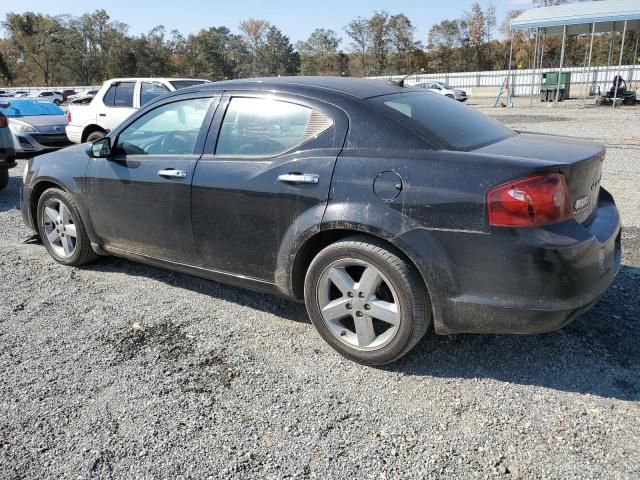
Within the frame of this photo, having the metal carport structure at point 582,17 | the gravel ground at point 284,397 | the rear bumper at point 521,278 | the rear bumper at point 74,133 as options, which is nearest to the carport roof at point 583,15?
the metal carport structure at point 582,17

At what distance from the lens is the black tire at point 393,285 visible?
287 cm

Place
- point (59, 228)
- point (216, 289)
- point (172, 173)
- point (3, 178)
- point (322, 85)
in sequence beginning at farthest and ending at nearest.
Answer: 1. point (3, 178)
2. point (59, 228)
3. point (216, 289)
4. point (172, 173)
5. point (322, 85)

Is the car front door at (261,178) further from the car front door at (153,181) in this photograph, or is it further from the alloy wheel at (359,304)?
the alloy wheel at (359,304)

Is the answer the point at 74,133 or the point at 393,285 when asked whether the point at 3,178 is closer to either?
the point at 74,133

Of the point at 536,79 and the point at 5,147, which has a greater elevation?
the point at 5,147

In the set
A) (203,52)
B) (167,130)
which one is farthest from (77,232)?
(203,52)

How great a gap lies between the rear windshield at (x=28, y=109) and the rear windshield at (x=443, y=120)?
11.0 metres

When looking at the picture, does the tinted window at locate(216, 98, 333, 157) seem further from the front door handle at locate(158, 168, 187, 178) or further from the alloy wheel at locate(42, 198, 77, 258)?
the alloy wheel at locate(42, 198, 77, 258)

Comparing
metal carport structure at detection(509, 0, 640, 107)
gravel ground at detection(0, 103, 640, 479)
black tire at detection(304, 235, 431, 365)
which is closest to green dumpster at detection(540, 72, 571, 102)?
metal carport structure at detection(509, 0, 640, 107)

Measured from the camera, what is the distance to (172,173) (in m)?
3.75

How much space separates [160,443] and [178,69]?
82.5m

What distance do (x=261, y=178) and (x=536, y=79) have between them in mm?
35092

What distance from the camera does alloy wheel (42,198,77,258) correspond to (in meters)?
4.70

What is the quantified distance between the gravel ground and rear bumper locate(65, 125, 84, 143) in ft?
24.6
